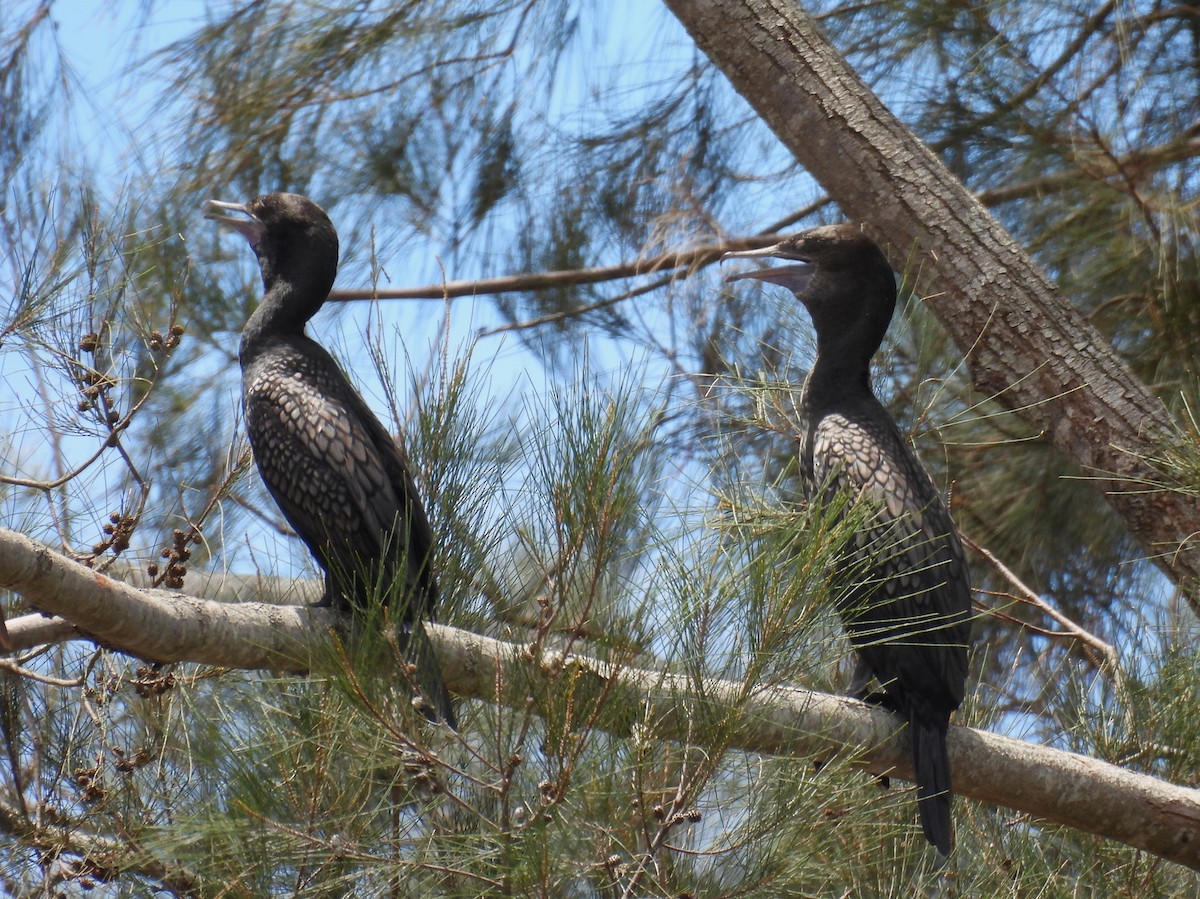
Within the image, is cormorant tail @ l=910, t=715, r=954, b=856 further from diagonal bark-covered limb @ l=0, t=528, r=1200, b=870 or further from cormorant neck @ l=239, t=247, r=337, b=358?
cormorant neck @ l=239, t=247, r=337, b=358

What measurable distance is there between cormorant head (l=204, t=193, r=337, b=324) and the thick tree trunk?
1113 millimetres

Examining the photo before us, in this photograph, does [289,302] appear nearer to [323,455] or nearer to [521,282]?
[323,455]

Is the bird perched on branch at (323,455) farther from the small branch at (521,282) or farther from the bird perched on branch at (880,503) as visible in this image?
the small branch at (521,282)

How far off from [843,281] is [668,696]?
150 cm

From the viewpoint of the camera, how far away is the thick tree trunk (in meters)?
2.95

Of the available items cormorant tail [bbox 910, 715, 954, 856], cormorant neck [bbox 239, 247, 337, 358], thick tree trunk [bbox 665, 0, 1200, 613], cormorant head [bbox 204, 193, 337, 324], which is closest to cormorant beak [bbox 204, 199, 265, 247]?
cormorant head [bbox 204, 193, 337, 324]

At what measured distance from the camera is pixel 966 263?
3096 millimetres

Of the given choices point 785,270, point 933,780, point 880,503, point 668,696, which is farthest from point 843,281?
point 668,696

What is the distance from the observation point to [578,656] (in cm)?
161

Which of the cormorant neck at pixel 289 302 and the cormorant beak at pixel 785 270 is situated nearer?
the cormorant neck at pixel 289 302

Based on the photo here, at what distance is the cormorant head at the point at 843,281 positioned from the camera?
2.88 metres

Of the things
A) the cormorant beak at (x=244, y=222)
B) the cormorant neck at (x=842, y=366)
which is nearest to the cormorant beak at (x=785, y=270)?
the cormorant neck at (x=842, y=366)

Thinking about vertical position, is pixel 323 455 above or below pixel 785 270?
below

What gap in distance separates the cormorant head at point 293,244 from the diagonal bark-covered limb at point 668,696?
93 cm
